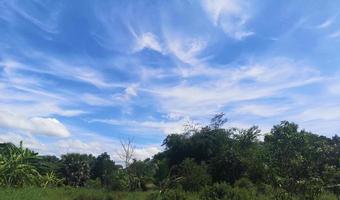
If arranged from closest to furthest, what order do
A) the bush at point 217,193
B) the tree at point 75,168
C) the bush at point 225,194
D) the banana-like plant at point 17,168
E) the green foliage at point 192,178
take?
the banana-like plant at point 17,168 < the bush at point 225,194 < the bush at point 217,193 < the green foliage at point 192,178 < the tree at point 75,168

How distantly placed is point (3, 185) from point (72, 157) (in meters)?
54.7

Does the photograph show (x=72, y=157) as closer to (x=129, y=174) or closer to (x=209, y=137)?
(x=209, y=137)

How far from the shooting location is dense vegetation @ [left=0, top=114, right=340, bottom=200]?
549 inches

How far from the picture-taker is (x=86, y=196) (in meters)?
25.0

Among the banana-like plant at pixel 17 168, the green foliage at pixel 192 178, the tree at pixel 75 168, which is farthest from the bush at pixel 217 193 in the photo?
the tree at pixel 75 168

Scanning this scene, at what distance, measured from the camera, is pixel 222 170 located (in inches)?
1550

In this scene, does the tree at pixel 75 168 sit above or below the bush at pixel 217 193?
above

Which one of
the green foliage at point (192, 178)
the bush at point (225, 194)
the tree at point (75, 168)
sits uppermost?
the tree at point (75, 168)

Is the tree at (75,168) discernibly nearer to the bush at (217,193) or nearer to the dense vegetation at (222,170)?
the dense vegetation at (222,170)

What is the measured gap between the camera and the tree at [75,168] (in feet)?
207

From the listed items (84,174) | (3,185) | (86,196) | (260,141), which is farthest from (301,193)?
(84,174)

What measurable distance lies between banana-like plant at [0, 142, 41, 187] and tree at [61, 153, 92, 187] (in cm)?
5030

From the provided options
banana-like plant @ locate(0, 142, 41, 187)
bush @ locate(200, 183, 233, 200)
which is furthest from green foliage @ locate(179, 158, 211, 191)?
banana-like plant @ locate(0, 142, 41, 187)

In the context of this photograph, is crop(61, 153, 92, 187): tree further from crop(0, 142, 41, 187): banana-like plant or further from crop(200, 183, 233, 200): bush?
crop(0, 142, 41, 187): banana-like plant
